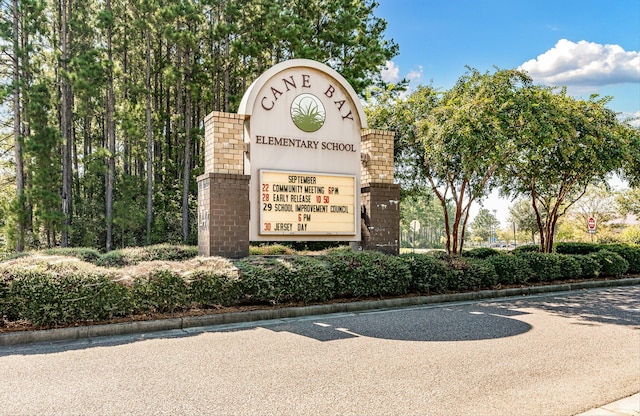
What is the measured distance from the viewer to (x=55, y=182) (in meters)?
24.1

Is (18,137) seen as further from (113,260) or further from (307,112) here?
(307,112)

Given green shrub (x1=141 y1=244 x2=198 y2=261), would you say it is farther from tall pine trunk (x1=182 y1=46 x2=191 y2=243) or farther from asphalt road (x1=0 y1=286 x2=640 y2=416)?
tall pine trunk (x1=182 y1=46 x2=191 y2=243)

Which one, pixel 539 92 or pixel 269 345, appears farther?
pixel 539 92

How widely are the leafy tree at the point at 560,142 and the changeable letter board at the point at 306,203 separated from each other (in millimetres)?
5062

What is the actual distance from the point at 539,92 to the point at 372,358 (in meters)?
10.5

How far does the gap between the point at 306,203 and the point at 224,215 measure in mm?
1892

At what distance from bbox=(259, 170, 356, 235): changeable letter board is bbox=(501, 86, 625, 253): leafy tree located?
5.06m

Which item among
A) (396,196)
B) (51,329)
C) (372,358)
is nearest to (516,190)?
(396,196)

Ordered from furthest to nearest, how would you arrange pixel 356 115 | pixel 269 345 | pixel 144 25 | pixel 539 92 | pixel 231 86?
pixel 231 86 → pixel 144 25 → pixel 539 92 → pixel 356 115 → pixel 269 345

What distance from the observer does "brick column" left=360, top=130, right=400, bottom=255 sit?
11727 mm

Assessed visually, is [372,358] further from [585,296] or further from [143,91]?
[143,91]

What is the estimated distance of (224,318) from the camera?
26.2ft

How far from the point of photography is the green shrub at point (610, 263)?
610 inches

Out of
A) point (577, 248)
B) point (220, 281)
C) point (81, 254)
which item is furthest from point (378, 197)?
point (577, 248)
